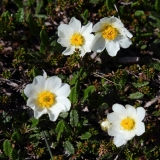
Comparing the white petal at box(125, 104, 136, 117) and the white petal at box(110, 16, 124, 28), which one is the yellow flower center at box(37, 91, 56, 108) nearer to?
the white petal at box(125, 104, 136, 117)

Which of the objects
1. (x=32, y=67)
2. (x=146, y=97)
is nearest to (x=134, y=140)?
(x=146, y=97)

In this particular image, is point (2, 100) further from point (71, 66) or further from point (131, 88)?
point (131, 88)

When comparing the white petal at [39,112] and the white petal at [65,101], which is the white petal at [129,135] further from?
the white petal at [39,112]

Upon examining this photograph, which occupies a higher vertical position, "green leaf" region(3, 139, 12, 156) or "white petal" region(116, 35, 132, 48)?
"white petal" region(116, 35, 132, 48)

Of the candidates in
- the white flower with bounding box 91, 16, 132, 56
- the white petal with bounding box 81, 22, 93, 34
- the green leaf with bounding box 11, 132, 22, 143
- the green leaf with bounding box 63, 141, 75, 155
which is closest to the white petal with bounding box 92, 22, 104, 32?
the white flower with bounding box 91, 16, 132, 56

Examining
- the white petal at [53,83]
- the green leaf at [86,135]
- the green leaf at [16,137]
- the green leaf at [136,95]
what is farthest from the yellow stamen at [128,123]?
the green leaf at [16,137]

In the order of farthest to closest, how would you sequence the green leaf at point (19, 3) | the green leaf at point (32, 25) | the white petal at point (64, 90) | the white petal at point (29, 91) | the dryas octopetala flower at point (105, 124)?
the green leaf at point (19, 3), the green leaf at point (32, 25), the dryas octopetala flower at point (105, 124), the white petal at point (64, 90), the white petal at point (29, 91)

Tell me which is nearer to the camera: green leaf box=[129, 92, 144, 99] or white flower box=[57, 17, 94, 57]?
white flower box=[57, 17, 94, 57]

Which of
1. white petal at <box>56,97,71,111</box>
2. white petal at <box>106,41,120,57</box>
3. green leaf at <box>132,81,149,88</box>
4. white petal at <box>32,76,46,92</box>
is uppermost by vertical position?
white petal at <box>106,41,120,57</box>
